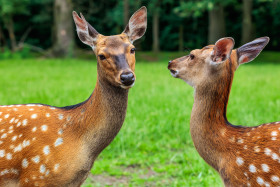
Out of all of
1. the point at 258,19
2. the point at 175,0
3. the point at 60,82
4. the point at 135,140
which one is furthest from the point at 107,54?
the point at 258,19

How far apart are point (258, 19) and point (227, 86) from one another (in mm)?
26259

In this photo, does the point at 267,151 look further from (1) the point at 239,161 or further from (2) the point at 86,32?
(2) the point at 86,32

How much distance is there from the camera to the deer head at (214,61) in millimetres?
2805

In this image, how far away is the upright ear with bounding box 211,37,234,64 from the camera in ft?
8.87

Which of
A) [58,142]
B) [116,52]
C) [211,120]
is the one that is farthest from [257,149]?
[58,142]

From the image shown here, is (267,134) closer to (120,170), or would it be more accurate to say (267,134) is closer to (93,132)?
(93,132)

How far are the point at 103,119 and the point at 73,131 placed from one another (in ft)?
0.86

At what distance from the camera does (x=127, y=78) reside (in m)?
2.72

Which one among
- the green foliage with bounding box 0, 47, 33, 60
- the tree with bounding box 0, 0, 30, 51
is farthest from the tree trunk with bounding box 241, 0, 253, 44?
the tree with bounding box 0, 0, 30, 51

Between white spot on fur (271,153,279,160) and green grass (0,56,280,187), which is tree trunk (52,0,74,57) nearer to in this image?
green grass (0,56,280,187)

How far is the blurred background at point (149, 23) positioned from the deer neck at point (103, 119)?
17016 millimetres

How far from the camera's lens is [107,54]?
114 inches

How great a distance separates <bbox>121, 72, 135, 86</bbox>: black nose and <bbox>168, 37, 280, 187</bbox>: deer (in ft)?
1.71

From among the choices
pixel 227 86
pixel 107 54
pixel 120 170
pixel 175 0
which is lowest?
pixel 120 170
